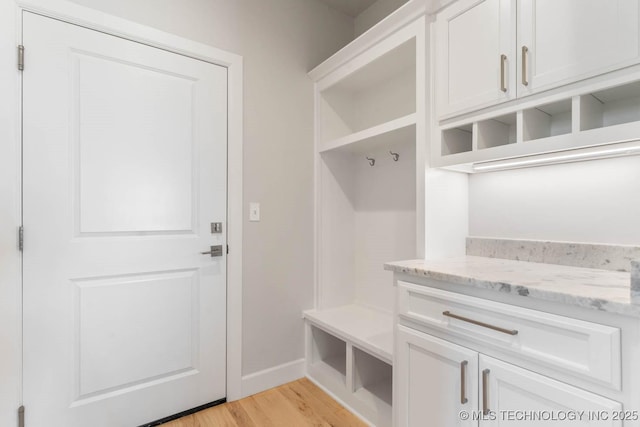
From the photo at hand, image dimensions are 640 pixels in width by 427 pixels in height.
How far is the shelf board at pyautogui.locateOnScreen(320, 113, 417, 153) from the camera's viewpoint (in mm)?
1667

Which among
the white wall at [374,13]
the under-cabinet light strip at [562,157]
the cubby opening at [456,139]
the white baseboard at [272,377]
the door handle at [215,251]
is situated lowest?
the white baseboard at [272,377]

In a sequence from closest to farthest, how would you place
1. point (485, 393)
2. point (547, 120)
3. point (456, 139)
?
point (485, 393)
point (547, 120)
point (456, 139)

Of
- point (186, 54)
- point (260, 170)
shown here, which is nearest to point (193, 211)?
point (260, 170)

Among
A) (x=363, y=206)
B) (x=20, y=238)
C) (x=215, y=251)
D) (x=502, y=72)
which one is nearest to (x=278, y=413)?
(x=215, y=251)

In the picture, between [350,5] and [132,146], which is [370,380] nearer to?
[132,146]

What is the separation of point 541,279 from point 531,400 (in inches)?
14.3

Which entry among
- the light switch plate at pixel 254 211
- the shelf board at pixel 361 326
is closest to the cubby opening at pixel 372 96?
the light switch plate at pixel 254 211

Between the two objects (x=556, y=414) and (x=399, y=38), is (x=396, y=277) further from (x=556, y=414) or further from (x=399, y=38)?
(x=399, y=38)

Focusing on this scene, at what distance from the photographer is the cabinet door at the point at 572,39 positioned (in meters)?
0.98

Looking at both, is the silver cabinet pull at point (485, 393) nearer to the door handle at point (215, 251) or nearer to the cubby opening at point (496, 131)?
the cubby opening at point (496, 131)

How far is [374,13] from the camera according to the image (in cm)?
230

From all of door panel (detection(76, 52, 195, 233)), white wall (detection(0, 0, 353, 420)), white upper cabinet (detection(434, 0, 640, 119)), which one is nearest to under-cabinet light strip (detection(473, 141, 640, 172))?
white upper cabinet (detection(434, 0, 640, 119))

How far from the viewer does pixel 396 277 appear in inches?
54.1

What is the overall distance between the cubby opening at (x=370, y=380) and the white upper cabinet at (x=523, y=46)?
1.46 metres
